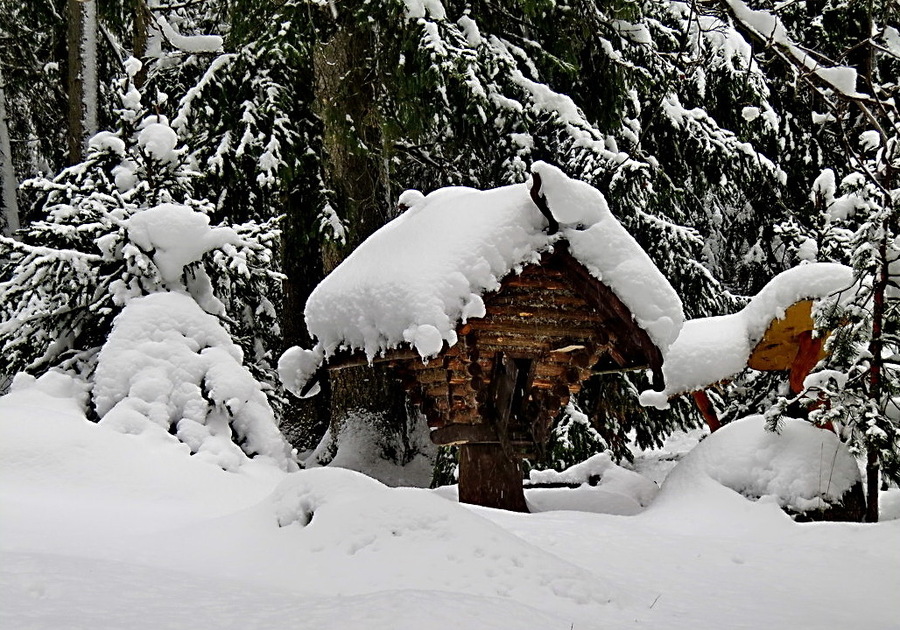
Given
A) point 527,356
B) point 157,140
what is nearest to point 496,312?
point 527,356

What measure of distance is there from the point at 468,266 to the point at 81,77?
29.1 feet

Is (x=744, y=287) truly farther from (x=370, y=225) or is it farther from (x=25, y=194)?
(x=25, y=194)

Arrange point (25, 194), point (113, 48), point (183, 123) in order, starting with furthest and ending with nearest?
point (25, 194), point (113, 48), point (183, 123)

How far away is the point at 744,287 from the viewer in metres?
14.8

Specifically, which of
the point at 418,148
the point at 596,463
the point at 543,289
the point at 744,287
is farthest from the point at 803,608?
the point at 744,287

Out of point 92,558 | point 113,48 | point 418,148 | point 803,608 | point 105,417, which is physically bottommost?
point 803,608

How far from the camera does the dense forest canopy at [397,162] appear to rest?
8430 millimetres

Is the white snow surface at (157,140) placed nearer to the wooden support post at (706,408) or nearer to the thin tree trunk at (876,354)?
the wooden support post at (706,408)

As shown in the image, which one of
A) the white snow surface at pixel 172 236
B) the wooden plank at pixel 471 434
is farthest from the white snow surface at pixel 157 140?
the wooden plank at pixel 471 434

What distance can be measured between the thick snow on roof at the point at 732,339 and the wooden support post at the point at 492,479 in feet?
6.79

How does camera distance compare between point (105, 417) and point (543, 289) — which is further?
point (105, 417)

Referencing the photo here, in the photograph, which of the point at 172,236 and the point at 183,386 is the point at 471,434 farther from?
the point at 172,236

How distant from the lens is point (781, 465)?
7.09m

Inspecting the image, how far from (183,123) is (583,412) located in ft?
19.9
